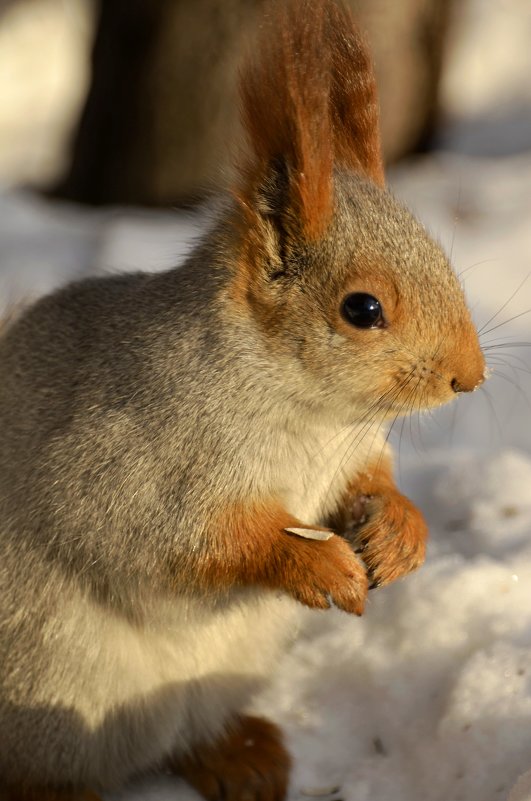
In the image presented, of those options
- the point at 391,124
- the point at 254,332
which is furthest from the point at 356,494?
the point at 391,124

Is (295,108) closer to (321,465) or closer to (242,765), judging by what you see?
(321,465)

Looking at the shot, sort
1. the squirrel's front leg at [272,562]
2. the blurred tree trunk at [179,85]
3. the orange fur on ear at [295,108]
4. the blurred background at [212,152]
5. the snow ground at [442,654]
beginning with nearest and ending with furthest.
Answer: the orange fur on ear at [295,108] → the squirrel's front leg at [272,562] → the snow ground at [442,654] → the blurred background at [212,152] → the blurred tree trunk at [179,85]

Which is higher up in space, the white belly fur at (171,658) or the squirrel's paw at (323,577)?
the squirrel's paw at (323,577)

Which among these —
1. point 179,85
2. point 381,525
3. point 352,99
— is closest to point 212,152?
point 179,85

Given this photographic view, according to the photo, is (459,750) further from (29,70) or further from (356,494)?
(29,70)

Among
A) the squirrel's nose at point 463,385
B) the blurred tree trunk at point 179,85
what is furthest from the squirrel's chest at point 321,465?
the blurred tree trunk at point 179,85

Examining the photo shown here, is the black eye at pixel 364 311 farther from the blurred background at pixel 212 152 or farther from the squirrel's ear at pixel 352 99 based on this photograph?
the blurred background at pixel 212 152
